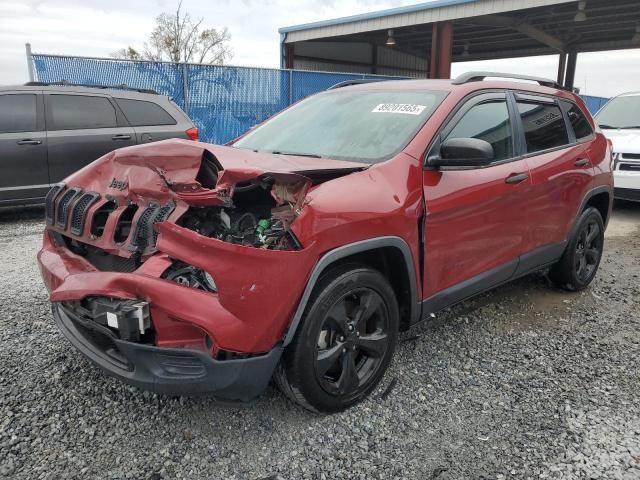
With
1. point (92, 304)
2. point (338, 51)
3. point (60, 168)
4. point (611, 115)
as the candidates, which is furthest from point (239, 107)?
point (338, 51)

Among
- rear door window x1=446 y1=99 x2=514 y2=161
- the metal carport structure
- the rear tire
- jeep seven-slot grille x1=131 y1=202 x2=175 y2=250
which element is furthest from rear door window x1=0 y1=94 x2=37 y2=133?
the metal carport structure

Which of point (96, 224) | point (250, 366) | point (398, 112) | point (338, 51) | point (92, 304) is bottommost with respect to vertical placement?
point (250, 366)

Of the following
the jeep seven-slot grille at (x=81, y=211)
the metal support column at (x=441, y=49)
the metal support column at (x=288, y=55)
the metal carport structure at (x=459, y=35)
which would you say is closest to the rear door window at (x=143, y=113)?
the jeep seven-slot grille at (x=81, y=211)

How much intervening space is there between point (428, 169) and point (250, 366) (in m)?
1.48

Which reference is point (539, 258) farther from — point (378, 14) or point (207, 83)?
point (378, 14)

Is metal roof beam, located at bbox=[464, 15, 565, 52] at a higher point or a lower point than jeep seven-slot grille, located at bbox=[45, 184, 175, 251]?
higher

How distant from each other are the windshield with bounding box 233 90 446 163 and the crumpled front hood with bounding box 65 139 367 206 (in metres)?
0.23

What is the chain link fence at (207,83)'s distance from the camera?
1025cm

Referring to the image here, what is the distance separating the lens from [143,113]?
23.5 ft

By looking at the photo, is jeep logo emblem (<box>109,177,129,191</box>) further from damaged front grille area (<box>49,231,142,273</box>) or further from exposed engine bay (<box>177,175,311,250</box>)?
exposed engine bay (<box>177,175,311,250</box>)

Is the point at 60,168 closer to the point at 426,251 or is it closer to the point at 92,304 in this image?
the point at 92,304

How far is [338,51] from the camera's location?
24641mm

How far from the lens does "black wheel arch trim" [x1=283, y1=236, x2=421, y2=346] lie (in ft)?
7.49

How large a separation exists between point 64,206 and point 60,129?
14.3ft
